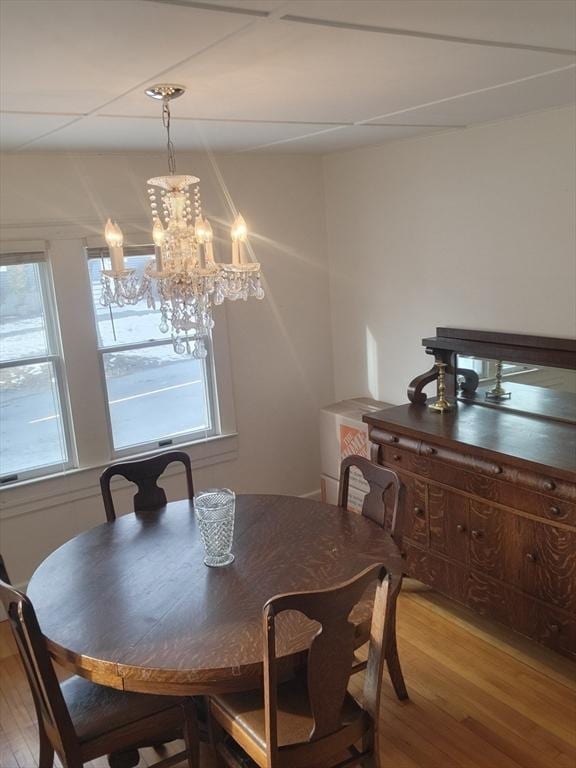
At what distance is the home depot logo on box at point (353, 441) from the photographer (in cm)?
412

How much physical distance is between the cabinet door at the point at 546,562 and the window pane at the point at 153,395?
2152 mm

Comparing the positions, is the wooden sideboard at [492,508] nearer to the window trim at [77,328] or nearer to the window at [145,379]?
the window at [145,379]

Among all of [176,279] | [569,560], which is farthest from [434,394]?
[176,279]

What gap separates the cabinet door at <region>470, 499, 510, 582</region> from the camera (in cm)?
295

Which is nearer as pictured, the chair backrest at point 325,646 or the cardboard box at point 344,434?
the chair backrest at point 325,646

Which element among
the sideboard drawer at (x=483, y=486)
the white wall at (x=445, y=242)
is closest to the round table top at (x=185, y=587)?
the sideboard drawer at (x=483, y=486)

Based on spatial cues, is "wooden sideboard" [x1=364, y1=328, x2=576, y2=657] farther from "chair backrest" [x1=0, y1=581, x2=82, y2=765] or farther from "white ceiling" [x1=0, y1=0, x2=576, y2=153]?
"chair backrest" [x1=0, y1=581, x2=82, y2=765]

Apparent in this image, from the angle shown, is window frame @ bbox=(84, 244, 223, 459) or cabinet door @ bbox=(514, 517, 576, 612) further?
window frame @ bbox=(84, 244, 223, 459)

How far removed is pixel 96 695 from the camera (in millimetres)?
2252

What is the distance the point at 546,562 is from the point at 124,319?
8.52 feet

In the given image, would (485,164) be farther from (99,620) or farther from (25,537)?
(25,537)

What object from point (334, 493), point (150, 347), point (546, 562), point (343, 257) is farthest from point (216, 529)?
point (343, 257)

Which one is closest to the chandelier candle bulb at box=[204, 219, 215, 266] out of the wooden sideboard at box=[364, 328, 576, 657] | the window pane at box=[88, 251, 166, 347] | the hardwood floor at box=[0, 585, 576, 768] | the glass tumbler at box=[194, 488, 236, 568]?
the glass tumbler at box=[194, 488, 236, 568]

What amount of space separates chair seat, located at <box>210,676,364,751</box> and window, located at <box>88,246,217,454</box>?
2.14 meters
